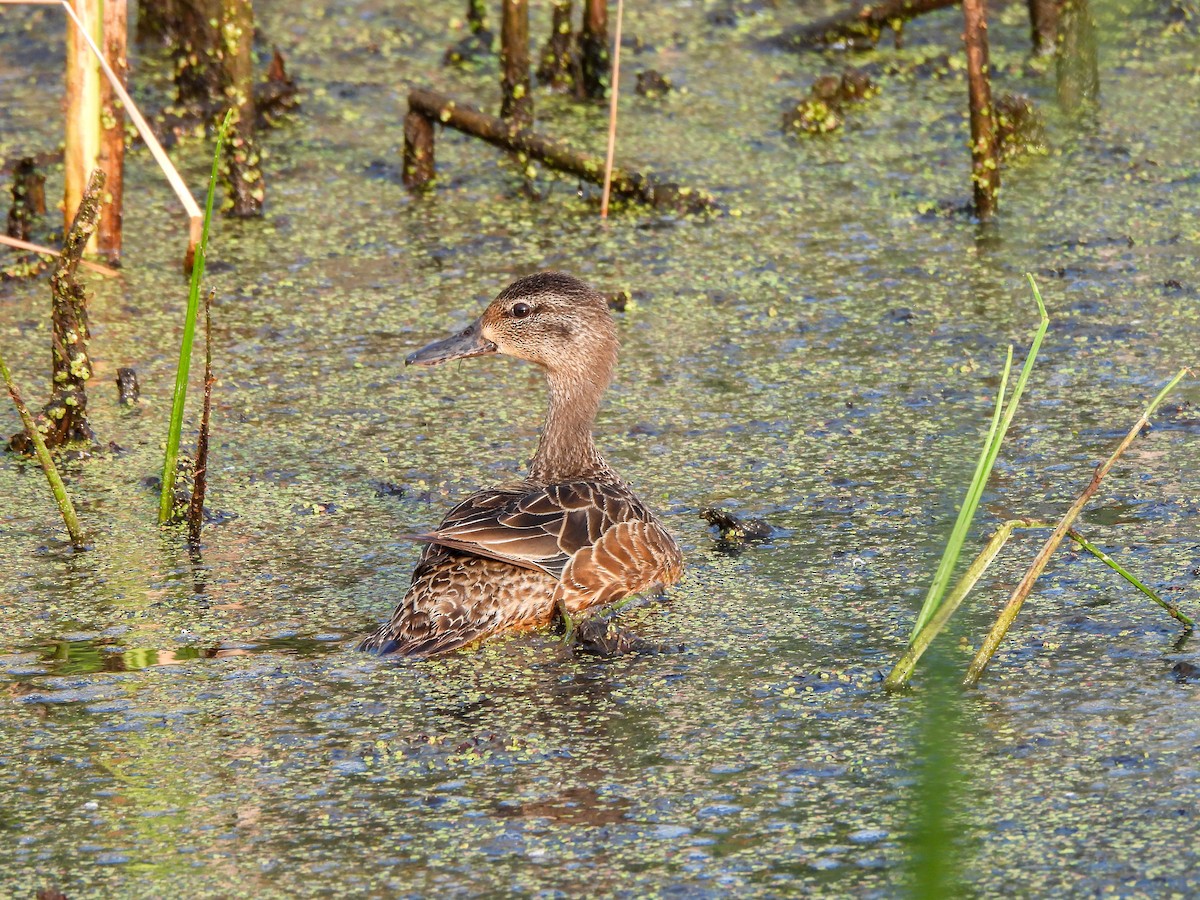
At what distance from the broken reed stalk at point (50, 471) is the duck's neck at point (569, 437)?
4.13 ft

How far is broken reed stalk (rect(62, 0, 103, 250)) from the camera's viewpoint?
6516 mm

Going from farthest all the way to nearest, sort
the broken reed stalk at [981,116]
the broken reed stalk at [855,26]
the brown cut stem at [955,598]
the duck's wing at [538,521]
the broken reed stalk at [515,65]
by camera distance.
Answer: the broken reed stalk at [855,26]
the broken reed stalk at [515,65]
the broken reed stalk at [981,116]
the duck's wing at [538,521]
the brown cut stem at [955,598]

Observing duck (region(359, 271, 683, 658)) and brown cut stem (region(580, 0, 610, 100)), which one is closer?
duck (region(359, 271, 683, 658))

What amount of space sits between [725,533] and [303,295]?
2.49 m

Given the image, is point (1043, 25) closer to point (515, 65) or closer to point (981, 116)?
point (981, 116)

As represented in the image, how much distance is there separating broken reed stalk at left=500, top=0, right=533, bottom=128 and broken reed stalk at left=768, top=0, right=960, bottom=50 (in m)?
2.02

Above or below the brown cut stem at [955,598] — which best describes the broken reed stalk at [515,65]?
above

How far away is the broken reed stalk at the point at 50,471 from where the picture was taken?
15.0 ft

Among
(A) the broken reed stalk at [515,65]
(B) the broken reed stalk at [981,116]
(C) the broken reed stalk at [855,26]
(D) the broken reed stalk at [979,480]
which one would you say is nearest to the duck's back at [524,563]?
(D) the broken reed stalk at [979,480]

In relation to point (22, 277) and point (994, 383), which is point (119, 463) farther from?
point (994, 383)

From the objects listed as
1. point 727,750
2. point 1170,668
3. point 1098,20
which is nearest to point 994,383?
point 1170,668

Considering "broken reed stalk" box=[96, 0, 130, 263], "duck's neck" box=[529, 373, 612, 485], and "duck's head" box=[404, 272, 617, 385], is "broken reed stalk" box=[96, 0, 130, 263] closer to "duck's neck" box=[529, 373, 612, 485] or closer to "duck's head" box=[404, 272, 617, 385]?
"duck's head" box=[404, 272, 617, 385]

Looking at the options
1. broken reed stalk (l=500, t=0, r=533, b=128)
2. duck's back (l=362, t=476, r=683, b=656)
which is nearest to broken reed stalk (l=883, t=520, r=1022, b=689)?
duck's back (l=362, t=476, r=683, b=656)

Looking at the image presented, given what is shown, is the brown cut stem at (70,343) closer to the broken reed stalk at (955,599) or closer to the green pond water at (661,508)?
the green pond water at (661,508)
